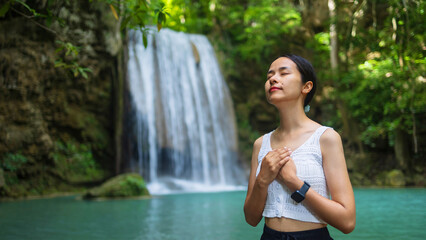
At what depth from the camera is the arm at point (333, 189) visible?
4.33 feet

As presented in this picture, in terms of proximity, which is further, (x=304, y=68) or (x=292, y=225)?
(x=304, y=68)

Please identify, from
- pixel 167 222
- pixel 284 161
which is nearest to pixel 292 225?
pixel 284 161

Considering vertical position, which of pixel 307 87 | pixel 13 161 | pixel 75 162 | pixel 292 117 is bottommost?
pixel 75 162

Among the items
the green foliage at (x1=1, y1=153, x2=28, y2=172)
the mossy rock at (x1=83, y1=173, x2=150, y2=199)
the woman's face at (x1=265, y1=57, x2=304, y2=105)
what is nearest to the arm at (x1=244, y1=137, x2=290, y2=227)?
the woman's face at (x1=265, y1=57, x2=304, y2=105)

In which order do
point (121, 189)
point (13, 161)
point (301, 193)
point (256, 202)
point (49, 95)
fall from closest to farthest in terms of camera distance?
point (301, 193) < point (256, 202) < point (121, 189) < point (13, 161) < point (49, 95)

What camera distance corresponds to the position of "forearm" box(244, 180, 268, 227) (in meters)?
1.41

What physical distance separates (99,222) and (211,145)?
9.86 meters

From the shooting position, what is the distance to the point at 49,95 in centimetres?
1191

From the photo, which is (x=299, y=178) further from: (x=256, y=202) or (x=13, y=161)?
(x=13, y=161)

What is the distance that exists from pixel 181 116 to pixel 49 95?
4.83 metres

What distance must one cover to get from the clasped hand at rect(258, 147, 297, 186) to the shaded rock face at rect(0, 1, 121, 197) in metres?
8.63

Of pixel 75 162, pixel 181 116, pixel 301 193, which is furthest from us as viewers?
pixel 181 116

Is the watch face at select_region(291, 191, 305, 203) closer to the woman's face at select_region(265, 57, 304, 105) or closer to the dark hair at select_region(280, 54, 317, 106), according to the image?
the woman's face at select_region(265, 57, 304, 105)

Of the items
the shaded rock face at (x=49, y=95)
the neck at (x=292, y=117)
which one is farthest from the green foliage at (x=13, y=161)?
the neck at (x=292, y=117)
